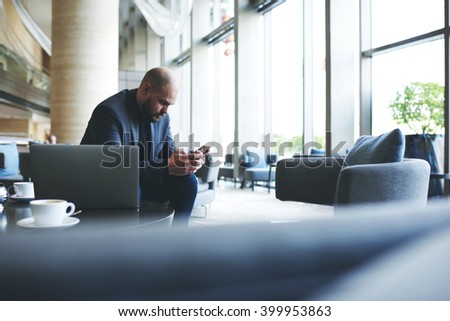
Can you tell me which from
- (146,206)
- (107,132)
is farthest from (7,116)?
(146,206)

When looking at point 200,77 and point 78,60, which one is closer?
point 78,60

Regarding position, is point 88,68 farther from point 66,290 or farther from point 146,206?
point 66,290

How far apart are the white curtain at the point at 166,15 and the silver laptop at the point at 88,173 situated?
597 centimetres

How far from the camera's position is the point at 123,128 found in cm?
221

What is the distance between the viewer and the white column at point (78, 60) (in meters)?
6.38

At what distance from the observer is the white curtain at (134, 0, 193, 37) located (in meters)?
6.73

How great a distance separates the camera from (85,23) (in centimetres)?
639

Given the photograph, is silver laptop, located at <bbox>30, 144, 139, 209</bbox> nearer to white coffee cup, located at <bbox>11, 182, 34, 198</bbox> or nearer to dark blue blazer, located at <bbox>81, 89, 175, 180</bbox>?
white coffee cup, located at <bbox>11, 182, 34, 198</bbox>

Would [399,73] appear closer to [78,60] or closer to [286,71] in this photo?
[286,71]

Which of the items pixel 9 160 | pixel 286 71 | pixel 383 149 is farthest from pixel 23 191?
pixel 286 71

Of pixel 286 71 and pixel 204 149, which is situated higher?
pixel 286 71

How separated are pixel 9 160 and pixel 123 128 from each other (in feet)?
10.3

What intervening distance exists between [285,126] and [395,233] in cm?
726

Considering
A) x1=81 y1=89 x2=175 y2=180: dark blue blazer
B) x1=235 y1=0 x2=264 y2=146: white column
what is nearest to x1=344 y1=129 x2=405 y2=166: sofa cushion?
x1=81 y1=89 x2=175 y2=180: dark blue blazer
